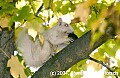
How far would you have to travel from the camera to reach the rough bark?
166 cm

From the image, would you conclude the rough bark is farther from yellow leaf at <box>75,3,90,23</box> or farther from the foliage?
yellow leaf at <box>75,3,90,23</box>

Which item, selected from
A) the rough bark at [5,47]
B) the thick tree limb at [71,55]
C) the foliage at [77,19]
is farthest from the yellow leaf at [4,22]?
the rough bark at [5,47]

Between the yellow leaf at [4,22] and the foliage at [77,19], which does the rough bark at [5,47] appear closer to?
the foliage at [77,19]

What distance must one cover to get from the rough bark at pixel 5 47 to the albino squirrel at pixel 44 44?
0.16 metres

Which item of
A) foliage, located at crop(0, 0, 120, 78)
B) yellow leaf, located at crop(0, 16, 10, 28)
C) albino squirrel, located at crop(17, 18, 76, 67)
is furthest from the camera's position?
albino squirrel, located at crop(17, 18, 76, 67)

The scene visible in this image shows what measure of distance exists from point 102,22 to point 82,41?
0.44 metres

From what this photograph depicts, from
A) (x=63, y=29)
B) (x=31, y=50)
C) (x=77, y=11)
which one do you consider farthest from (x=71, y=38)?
(x=77, y=11)

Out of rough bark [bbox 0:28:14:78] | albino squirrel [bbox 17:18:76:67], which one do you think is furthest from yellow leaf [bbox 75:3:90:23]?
albino squirrel [bbox 17:18:76:67]

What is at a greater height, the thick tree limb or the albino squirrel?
the albino squirrel

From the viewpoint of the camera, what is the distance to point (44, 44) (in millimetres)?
1896

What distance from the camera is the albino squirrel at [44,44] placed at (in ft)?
6.21

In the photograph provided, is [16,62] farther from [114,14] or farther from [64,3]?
[64,3]

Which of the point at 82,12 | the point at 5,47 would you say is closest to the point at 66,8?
the point at 5,47

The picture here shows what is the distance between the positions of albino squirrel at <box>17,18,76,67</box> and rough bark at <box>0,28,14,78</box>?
16 centimetres
